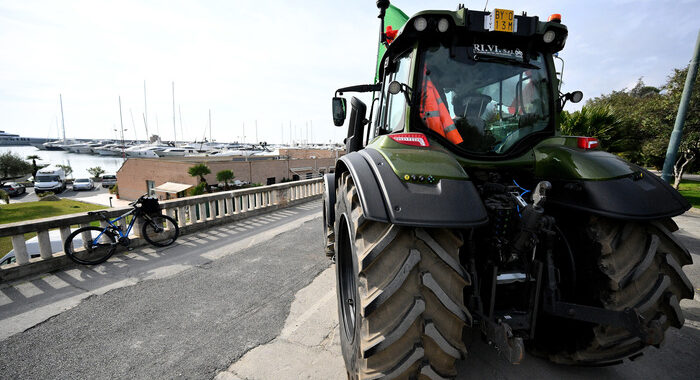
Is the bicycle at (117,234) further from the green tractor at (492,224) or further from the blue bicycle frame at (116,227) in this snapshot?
the green tractor at (492,224)

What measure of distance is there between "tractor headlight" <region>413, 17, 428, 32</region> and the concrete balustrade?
19.5ft

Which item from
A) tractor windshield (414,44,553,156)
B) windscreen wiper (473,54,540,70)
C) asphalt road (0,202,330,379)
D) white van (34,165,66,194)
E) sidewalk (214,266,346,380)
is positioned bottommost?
white van (34,165,66,194)

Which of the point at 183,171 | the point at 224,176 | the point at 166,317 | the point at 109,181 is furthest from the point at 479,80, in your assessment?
the point at 109,181

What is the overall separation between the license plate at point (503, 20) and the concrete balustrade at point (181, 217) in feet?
21.2

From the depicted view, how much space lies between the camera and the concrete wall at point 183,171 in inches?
1252

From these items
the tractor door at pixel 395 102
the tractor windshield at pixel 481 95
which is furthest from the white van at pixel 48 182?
the tractor windshield at pixel 481 95

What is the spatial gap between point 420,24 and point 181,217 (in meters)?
6.44

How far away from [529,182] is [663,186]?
2.72ft

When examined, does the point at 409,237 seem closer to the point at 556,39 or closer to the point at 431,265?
the point at 431,265

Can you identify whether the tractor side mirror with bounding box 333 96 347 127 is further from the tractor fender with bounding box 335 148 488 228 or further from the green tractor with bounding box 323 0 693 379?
the tractor fender with bounding box 335 148 488 228

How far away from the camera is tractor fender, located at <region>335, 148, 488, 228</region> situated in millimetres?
1538

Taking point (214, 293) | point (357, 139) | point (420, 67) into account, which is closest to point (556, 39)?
point (420, 67)

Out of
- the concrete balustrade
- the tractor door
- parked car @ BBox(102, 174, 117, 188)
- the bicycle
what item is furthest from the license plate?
parked car @ BBox(102, 174, 117, 188)

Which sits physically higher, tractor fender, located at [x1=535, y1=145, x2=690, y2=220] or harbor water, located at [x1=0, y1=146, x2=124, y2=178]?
tractor fender, located at [x1=535, y1=145, x2=690, y2=220]
